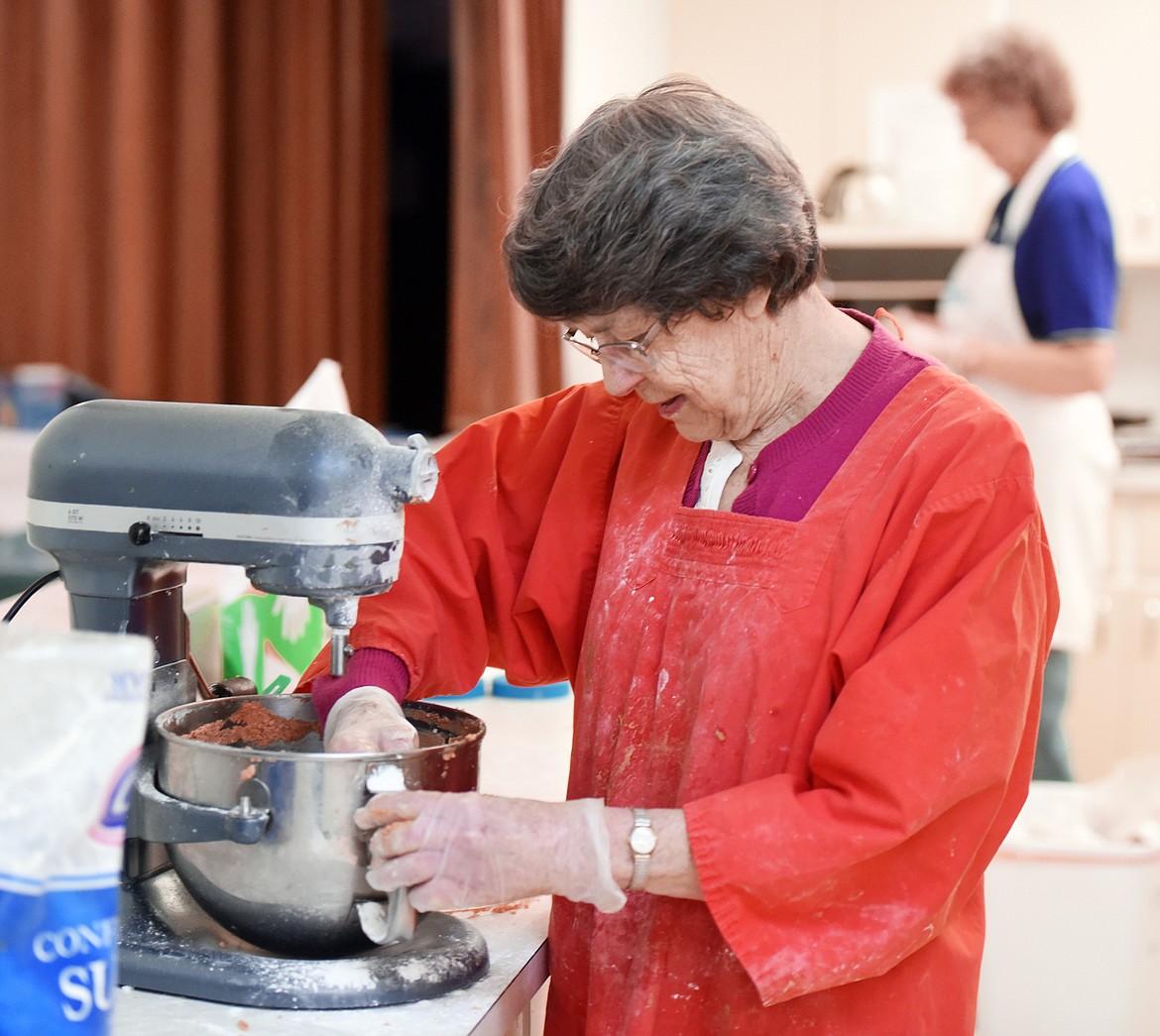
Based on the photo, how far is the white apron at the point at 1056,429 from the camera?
9.29 feet

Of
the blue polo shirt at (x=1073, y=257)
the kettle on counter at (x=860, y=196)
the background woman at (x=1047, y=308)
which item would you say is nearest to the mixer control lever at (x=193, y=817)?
Result: the background woman at (x=1047, y=308)

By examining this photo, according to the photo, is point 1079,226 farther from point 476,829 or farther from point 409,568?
point 476,829

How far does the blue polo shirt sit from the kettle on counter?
4.89 ft

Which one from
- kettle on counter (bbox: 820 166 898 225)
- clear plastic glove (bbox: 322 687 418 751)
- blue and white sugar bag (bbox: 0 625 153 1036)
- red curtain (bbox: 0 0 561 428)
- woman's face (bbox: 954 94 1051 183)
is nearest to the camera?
blue and white sugar bag (bbox: 0 625 153 1036)

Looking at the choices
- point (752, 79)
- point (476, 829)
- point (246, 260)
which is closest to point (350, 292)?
point (246, 260)

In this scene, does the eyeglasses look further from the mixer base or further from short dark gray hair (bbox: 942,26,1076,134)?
short dark gray hair (bbox: 942,26,1076,134)

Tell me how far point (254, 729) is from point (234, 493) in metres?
0.23

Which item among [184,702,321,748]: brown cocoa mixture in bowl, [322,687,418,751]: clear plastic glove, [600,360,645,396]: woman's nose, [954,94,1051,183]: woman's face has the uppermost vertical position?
[954,94,1051,183]: woman's face

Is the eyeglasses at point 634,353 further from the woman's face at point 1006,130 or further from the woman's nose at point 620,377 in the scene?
the woman's face at point 1006,130

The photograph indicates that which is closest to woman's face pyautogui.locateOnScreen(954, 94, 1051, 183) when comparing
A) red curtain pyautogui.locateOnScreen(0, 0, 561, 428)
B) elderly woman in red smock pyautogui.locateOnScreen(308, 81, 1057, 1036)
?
red curtain pyautogui.locateOnScreen(0, 0, 561, 428)

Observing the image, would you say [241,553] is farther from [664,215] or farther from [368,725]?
[664,215]

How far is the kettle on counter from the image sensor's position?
4172mm

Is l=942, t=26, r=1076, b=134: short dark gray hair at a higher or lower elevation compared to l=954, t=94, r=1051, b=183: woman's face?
higher

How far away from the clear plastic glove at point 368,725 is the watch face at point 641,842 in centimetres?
18
